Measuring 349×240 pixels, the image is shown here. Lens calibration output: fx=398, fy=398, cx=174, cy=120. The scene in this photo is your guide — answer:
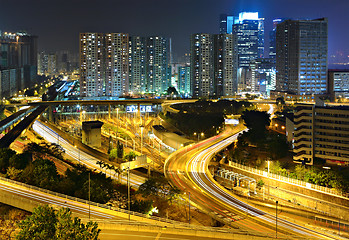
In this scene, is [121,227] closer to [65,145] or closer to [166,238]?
[166,238]

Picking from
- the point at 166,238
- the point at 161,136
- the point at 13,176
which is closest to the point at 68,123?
the point at 161,136

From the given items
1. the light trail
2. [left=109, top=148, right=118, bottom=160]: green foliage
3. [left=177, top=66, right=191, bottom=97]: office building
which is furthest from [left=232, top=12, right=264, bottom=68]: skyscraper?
[left=109, top=148, right=118, bottom=160]: green foliage

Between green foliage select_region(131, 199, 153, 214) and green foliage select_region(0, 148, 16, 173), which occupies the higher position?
green foliage select_region(0, 148, 16, 173)

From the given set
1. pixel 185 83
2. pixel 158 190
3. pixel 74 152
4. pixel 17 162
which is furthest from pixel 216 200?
pixel 185 83

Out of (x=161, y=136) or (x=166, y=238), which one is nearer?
(x=166, y=238)

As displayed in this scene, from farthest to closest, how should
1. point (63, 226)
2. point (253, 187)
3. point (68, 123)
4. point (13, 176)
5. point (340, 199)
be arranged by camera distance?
point (68, 123)
point (253, 187)
point (340, 199)
point (13, 176)
point (63, 226)

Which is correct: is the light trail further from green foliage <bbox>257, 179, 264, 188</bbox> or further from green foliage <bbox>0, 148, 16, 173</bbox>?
green foliage <bbox>257, 179, 264, 188</bbox>
